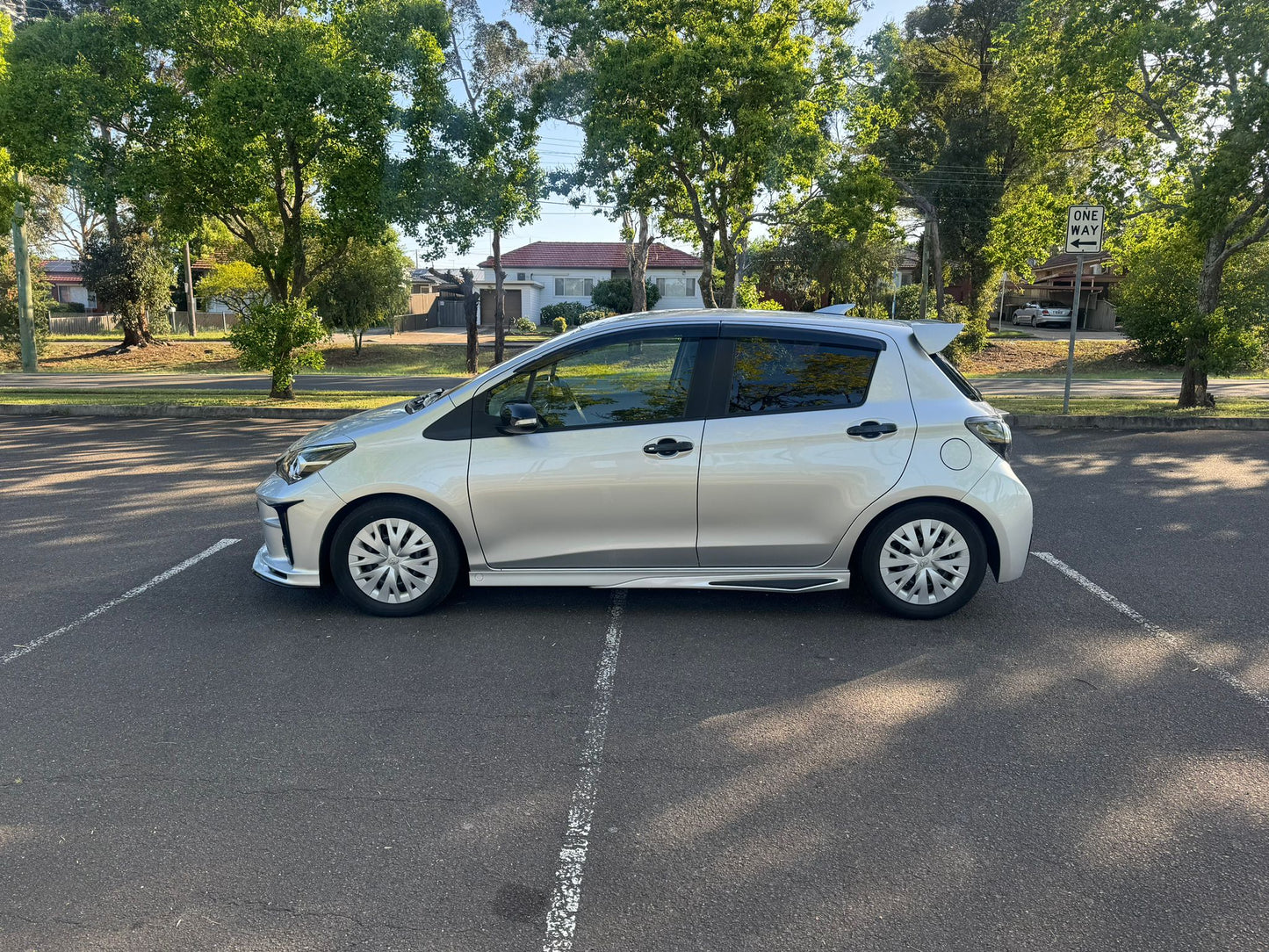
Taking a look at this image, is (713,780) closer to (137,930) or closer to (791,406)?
(137,930)

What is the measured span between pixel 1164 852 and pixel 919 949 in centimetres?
109

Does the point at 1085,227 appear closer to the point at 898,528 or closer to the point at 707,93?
the point at 707,93

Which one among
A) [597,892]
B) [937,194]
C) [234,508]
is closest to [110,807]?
[597,892]

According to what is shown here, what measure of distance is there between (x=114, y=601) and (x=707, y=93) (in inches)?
499

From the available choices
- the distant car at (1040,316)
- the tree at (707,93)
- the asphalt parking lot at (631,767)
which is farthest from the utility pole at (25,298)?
the distant car at (1040,316)

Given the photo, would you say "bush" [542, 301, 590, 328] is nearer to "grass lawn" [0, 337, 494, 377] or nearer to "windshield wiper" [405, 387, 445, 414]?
"grass lawn" [0, 337, 494, 377]

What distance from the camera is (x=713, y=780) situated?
3.63 meters

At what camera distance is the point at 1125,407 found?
51.7ft

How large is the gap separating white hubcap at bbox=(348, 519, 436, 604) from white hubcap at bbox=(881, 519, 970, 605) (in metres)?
2.62

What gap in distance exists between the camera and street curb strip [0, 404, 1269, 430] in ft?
45.7

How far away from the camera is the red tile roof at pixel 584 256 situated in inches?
2167

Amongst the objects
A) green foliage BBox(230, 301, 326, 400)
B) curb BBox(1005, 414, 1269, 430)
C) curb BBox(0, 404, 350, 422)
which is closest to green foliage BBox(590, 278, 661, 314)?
green foliage BBox(230, 301, 326, 400)

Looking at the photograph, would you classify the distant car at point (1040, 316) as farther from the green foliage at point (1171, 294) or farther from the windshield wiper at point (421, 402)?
the windshield wiper at point (421, 402)

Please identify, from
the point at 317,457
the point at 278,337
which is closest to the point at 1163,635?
the point at 317,457
